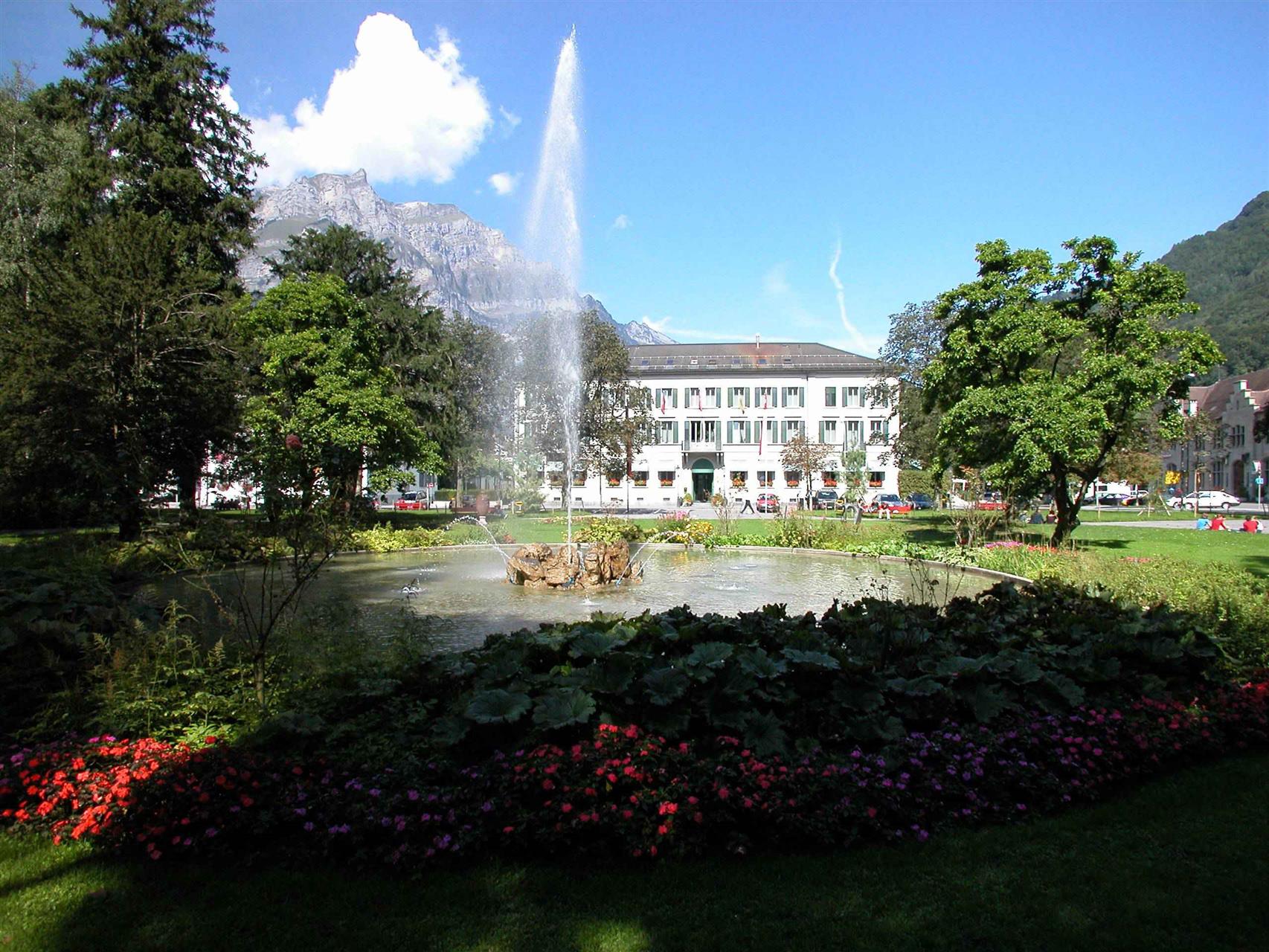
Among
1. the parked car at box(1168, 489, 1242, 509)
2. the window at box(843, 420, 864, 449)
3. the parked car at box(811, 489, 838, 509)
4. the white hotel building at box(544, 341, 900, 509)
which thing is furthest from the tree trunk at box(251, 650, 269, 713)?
the parked car at box(1168, 489, 1242, 509)

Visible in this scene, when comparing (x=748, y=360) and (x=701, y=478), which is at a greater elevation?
(x=748, y=360)

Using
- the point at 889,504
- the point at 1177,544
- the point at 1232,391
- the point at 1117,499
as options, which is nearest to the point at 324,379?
the point at 1177,544

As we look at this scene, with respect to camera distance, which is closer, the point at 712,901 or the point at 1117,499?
the point at 712,901

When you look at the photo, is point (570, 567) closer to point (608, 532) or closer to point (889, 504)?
point (608, 532)

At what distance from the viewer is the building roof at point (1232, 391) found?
75125 millimetres

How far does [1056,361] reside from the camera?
23078 millimetres

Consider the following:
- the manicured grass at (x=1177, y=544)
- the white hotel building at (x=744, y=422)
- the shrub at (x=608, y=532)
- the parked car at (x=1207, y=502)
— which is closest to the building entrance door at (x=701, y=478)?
the white hotel building at (x=744, y=422)

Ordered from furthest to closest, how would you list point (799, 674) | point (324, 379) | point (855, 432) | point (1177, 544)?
point (855, 432), point (324, 379), point (1177, 544), point (799, 674)

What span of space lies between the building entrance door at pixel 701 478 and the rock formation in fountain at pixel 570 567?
51650mm

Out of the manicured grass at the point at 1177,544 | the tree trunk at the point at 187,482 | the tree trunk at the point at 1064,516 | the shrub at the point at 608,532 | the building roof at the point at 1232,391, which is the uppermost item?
the building roof at the point at 1232,391

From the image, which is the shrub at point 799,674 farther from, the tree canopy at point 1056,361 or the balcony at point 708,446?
the balcony at point 708,446

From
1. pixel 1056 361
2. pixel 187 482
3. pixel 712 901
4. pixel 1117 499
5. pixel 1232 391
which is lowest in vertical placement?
pixel 712 901

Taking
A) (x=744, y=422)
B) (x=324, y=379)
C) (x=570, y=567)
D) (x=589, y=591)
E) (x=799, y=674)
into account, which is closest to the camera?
(x=799, y=674)

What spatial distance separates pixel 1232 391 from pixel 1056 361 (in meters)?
75.7
